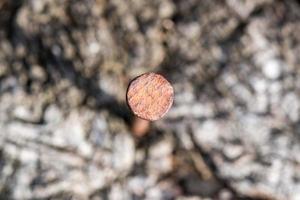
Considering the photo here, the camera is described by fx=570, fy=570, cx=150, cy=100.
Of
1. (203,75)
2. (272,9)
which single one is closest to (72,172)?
(203,75)

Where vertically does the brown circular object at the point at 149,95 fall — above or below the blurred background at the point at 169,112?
below

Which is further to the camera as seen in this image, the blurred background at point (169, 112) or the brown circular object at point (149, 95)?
the blurred background at point (169, 112)

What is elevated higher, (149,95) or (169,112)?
(169,112)

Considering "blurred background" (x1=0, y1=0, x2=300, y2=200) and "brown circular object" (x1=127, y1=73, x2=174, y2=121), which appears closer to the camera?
"brown circular object" (x1=127, y1=73, x2=174, y2=121)

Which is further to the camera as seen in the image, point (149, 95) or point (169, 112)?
point (169, 112)
